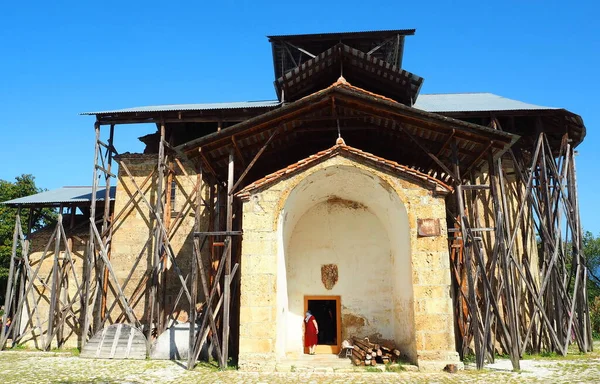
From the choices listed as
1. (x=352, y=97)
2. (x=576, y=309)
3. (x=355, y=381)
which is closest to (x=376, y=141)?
(x=352, y=97)

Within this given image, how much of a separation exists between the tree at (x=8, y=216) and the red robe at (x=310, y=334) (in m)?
16.7

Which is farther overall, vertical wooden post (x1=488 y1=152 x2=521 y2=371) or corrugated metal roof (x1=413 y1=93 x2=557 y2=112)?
corrugated metal roof (x1=413 y1=93 x2=557 y2=112)

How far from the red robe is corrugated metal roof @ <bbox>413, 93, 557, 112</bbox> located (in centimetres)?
864

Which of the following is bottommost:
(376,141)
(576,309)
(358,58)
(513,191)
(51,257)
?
(576,309)

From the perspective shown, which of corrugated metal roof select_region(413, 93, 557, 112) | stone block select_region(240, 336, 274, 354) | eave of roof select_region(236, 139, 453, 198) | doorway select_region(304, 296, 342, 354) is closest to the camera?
stone block select_region(240, 336, 274, 354)

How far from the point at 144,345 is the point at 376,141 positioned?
31.8ft

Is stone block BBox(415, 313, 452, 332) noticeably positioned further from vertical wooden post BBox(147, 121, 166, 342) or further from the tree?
the tree

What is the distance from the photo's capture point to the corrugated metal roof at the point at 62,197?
1717 cm

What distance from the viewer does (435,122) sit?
10742mm

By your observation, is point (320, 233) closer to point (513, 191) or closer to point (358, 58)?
point (358, 58)

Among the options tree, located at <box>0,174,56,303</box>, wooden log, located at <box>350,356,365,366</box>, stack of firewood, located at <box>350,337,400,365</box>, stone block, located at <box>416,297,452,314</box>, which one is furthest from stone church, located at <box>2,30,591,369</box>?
tree, located at <box>0,174,56,303</box>

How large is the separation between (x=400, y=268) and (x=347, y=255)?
7.50 feet

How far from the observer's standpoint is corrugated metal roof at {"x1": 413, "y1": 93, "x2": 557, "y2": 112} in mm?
14547

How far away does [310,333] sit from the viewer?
42.1ft
